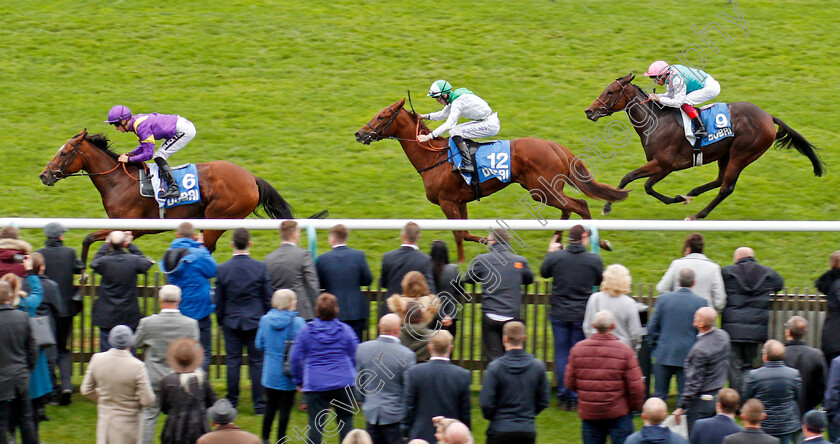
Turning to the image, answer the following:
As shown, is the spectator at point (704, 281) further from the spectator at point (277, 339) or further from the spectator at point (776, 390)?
the spectator at point (277, 339)

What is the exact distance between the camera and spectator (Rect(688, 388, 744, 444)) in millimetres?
5867

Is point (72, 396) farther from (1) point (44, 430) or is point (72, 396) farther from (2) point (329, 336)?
(2) point (329, 336)

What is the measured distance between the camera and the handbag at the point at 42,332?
716cm

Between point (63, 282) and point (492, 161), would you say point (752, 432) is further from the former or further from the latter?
point (492, 161)

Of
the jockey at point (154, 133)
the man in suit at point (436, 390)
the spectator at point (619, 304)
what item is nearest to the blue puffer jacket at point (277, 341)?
the man in suit at point (436, 390)

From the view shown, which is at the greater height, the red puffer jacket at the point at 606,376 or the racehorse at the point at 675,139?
the racehorse at the point at 675,139

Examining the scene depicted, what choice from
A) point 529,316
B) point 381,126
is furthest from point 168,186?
point 529,316

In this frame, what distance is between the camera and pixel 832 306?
7.39 m

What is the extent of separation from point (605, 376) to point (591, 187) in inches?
205

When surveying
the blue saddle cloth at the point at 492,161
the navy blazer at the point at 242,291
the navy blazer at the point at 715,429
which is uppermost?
the blue saddle cloth at the point at 492,161

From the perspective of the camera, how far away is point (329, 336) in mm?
6625

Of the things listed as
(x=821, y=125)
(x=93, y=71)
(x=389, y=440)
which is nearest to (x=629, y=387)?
(x=389, y=440)

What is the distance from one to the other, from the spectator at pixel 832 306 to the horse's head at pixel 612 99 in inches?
216

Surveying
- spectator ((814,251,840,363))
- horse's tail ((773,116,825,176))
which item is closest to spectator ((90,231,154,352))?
spectator ((814,251,840,363))
